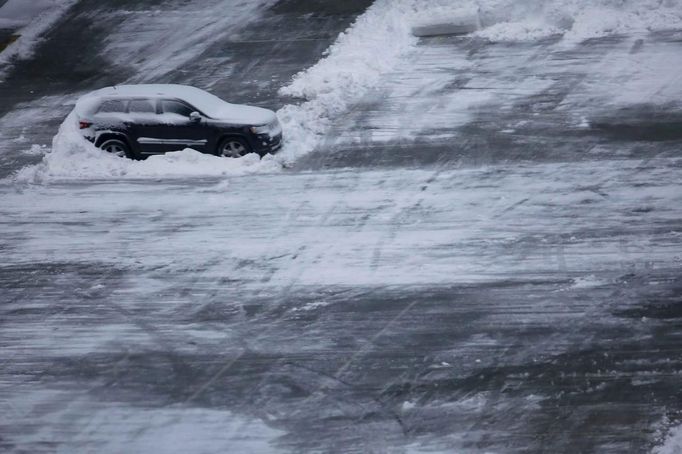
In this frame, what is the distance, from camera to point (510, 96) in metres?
18.8

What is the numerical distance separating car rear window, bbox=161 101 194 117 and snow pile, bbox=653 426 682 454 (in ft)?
37.9

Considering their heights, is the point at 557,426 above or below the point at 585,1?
below

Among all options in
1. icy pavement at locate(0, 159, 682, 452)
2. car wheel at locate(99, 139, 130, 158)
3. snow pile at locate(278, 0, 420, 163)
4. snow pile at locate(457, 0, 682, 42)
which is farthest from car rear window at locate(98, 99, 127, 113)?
snow pile at locate(457, 0, 682, 42)

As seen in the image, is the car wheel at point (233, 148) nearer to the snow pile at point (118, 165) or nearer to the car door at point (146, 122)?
the snow pile at point (118, 165)

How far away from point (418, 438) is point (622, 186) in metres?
7.69

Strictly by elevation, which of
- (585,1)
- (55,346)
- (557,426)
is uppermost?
(585,1)

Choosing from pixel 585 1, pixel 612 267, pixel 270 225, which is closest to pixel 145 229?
pixel 270 225

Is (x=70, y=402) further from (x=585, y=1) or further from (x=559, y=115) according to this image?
(x=585, y=1)

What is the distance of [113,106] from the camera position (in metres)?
17.0

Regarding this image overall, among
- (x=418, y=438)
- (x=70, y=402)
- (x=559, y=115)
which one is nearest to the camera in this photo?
(x=418, y=438)

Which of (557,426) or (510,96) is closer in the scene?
(557,426)

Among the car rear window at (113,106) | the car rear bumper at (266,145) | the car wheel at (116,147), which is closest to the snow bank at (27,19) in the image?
the car rear window at (113,106)

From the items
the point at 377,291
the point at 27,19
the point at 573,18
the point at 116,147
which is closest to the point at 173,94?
the point at 116,147

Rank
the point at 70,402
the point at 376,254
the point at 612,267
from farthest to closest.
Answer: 1. the point at 376,254
2. the point at 612,267
3. the point at 70,402
